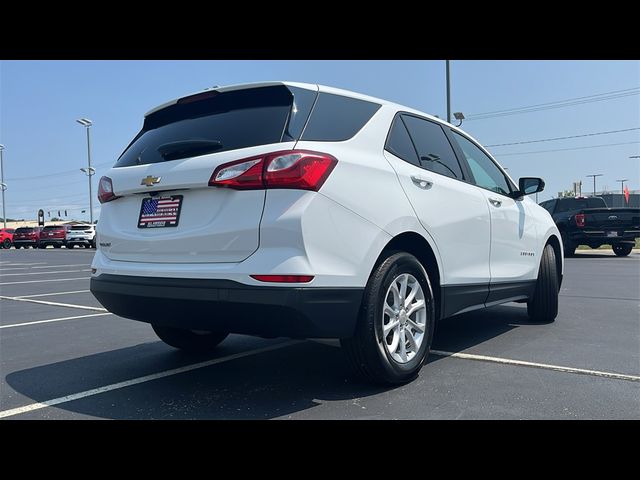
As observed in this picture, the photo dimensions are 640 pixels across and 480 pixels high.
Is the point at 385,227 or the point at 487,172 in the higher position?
the point at 487,172

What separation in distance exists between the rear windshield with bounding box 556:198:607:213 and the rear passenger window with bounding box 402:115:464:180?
14877 millimetres

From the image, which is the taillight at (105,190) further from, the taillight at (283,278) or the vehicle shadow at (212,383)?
the taillight at (283,278)

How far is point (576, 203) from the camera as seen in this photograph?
17.9 metres

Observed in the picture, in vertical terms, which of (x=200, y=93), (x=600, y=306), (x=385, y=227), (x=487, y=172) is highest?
(x=200, y=93)

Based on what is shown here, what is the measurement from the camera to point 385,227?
10.5ft

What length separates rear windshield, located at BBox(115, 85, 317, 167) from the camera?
304 centimetres

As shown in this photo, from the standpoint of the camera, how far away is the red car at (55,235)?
117 feet

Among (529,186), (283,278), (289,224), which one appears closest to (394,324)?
(283,278)

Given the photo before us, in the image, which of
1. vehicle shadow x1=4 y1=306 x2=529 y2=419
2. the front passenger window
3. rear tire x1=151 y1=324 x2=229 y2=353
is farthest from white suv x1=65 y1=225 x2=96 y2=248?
the front passenger window
